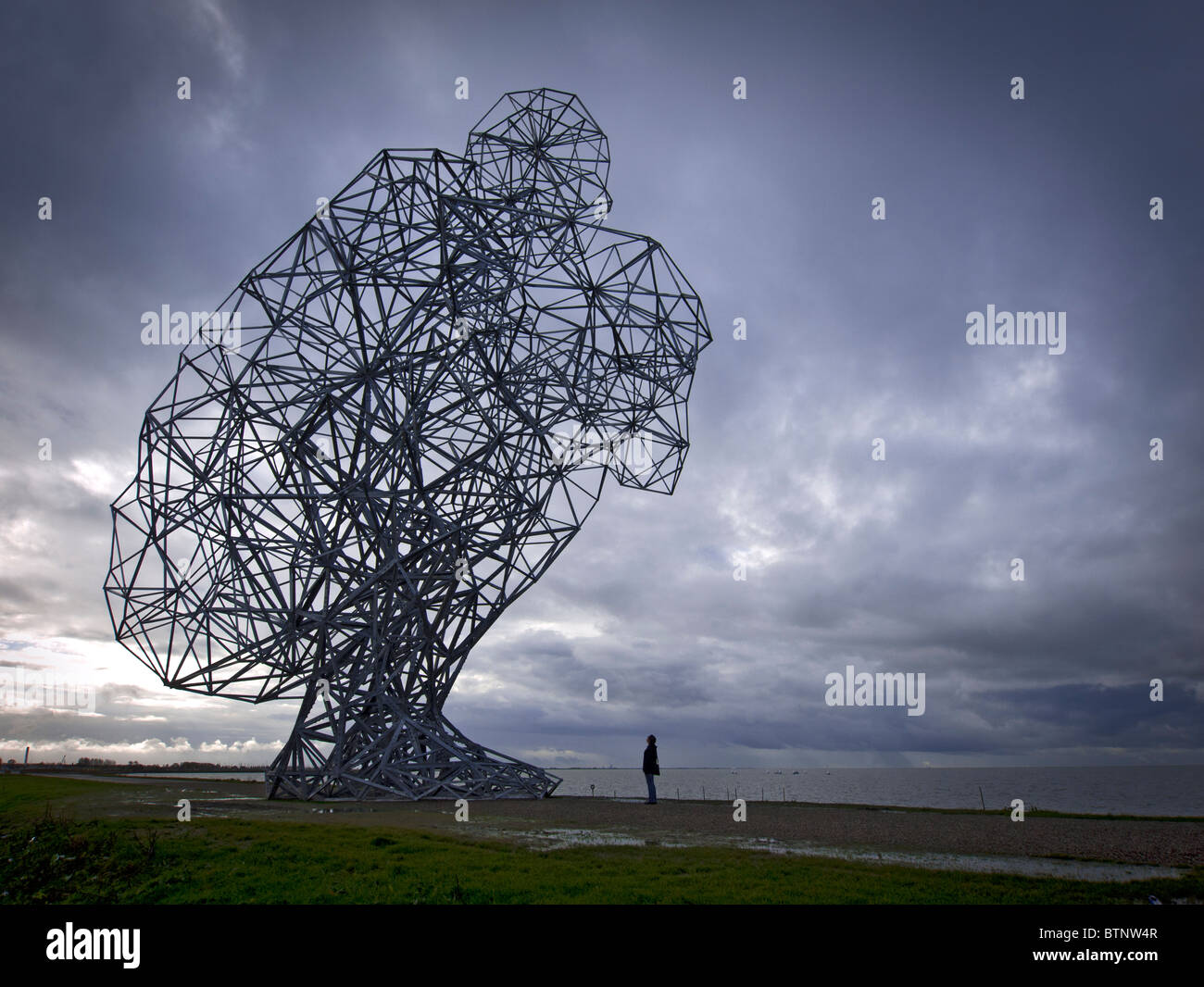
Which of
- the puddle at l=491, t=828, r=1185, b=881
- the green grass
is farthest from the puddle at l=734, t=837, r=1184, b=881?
the green grass

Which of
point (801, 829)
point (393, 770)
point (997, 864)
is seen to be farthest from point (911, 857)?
point (393, 770)

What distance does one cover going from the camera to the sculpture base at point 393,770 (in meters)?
20.8

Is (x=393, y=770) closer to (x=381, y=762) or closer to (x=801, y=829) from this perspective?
(x=381, y=762)

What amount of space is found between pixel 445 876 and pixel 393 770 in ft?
42.3

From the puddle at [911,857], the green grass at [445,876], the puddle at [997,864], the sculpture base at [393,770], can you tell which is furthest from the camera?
the sculpture base at [393,770]

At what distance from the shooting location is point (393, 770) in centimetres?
2100

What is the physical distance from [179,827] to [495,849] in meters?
6.30

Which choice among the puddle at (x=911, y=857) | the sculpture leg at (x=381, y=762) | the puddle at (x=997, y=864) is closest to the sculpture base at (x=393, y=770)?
the sculpture leg at (x=381, y=762)

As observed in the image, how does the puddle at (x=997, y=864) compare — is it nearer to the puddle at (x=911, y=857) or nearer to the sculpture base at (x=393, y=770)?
the puddle at (x=911, y=857)

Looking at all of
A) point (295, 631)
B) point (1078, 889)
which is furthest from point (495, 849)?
point (295, 631)

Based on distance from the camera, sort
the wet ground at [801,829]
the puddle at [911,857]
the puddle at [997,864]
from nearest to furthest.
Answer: the puddle at [997,864]
the puddle at [911,857]
the wet ground at [801,829]

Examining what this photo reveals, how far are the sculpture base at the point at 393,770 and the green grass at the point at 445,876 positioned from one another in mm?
8094
